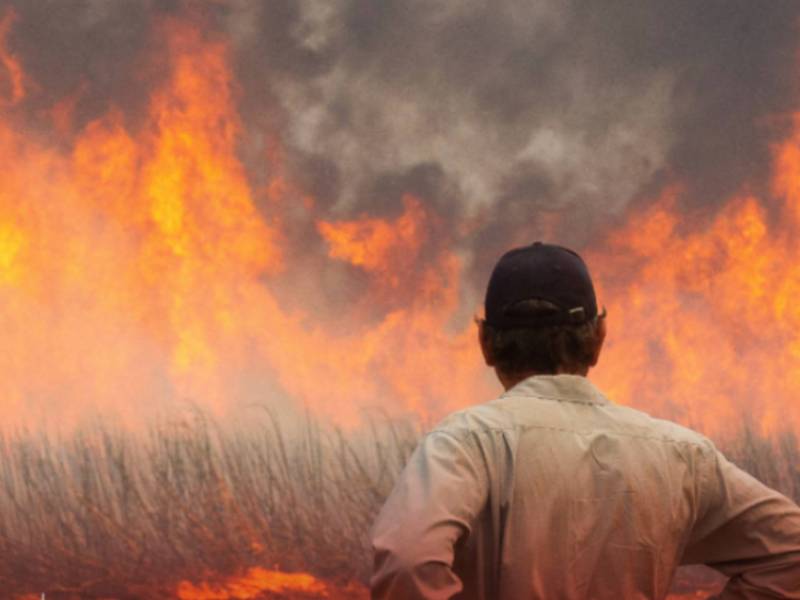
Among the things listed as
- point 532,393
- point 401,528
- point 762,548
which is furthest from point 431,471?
point 762,548

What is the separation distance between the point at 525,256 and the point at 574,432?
0.50 metres

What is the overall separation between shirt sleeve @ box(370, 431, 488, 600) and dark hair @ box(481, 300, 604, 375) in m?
0.37

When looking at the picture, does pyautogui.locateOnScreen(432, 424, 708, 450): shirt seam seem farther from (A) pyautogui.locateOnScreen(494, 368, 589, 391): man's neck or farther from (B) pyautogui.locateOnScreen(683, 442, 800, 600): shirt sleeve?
(A) pyautogui.locateOnScreen(494, 368, 589, 391): man's neck

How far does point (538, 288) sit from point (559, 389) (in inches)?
10.7

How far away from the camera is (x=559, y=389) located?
2963 mm

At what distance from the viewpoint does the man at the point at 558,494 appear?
105 inches

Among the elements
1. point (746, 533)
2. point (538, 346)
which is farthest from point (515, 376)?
point (746, 533)

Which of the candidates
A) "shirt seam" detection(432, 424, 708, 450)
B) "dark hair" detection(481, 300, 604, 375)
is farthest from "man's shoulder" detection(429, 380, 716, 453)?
"dark hair" detection(481, 300, 604, 375)

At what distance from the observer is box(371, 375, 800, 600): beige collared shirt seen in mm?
2662

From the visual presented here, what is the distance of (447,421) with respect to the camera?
2.79 metres

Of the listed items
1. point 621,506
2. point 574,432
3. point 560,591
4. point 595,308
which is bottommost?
point 560,591

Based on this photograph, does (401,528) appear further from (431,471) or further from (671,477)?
(671,477)

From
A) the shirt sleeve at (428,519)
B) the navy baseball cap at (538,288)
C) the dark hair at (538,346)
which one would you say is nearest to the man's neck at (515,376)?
the dark hair at (538,346)

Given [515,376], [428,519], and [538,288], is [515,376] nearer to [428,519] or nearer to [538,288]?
[538,288]
